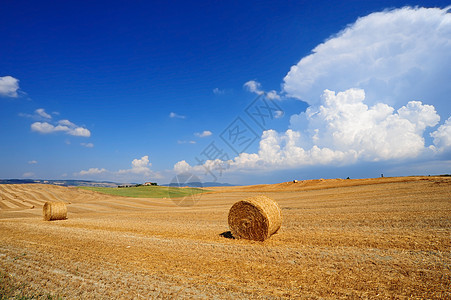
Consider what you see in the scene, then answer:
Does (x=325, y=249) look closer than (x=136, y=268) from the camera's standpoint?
No

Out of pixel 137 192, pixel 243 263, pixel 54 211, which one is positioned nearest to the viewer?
pixel 243 263

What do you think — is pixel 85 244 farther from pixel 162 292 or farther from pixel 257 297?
pixel 257 297

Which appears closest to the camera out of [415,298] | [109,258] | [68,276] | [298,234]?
[415,298]

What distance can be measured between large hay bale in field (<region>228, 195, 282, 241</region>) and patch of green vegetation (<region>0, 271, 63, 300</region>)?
7694mm

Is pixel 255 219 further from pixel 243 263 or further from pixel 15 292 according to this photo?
pixel 15 292

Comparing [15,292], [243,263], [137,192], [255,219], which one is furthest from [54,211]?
[137,192]

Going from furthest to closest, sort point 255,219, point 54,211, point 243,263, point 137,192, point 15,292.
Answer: point 137,192 → point 54,211 → point 255,219 → point 243,263 → point 15,292

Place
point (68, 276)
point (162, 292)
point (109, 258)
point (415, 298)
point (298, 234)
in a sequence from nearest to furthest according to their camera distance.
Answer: point (415, 298), point (162, 292), point (68, 276), point (109, 258), point (298, 234)

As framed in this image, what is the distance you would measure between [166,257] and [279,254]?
4.02 meters

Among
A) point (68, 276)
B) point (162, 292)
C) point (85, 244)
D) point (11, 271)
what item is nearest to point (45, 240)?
point (85, 244)

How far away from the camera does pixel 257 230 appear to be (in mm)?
11281

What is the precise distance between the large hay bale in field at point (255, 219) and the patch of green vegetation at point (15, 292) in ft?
25.2

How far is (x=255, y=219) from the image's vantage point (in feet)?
37.4

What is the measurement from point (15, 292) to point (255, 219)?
8521 millimetres
